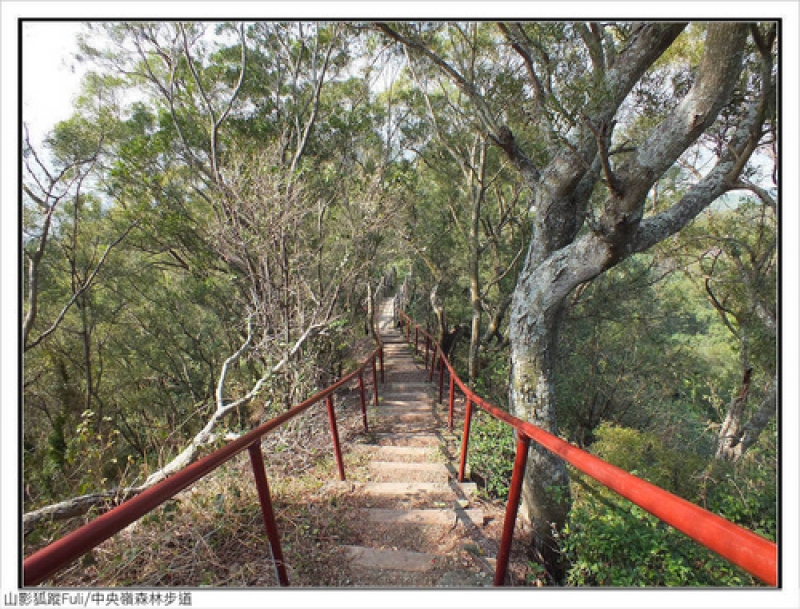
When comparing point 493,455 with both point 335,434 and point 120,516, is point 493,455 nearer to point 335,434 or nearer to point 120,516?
point 335,434

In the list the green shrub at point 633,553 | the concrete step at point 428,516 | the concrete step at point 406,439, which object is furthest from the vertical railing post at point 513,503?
the concrete step at point 406,439

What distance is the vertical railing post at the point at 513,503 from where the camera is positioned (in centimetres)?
163

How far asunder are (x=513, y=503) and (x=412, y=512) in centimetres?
114

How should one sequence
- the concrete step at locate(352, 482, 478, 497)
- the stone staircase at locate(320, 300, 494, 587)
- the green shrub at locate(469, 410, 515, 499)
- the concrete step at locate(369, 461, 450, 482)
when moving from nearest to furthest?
the stone staircase at locate(320, 300, 494, 587)
the concrete step at locate(352, 482, 478, 497)
the green shrub at locate(469, 410, 515, 499)
the concrete step at locate(369, 461, 450, 482)

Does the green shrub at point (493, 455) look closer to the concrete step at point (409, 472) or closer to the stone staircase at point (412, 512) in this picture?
the stone staircase at point (412, 512)

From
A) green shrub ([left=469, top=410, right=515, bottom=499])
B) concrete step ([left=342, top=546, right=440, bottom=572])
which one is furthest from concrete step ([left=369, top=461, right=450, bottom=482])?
concrete step ([left=342, top=546, right=440, bottom=572])

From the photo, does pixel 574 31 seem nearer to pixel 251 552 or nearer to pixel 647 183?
A: pixel 647 183

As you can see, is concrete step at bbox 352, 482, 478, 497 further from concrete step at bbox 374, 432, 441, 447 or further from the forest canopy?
concrete step at bbox 374, 432, 441, 447

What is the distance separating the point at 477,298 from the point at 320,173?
3754 mm

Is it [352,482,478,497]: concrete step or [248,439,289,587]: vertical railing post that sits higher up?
[248,439,289,587]: vertical railing post

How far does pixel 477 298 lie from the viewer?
6422 mm

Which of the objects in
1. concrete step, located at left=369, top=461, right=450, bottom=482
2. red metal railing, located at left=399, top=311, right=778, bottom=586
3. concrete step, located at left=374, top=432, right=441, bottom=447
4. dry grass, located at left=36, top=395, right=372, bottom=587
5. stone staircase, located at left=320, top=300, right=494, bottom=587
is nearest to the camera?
red metal railing, located at left=399, top=311, right=778, bottom=586

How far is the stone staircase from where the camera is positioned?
1961 mm

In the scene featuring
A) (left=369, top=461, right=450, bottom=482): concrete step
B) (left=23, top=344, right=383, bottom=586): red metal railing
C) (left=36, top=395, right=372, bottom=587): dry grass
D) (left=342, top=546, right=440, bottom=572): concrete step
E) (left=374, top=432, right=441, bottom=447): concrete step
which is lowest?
(left=374, top=432, right=441, bottom=447): concrete step
